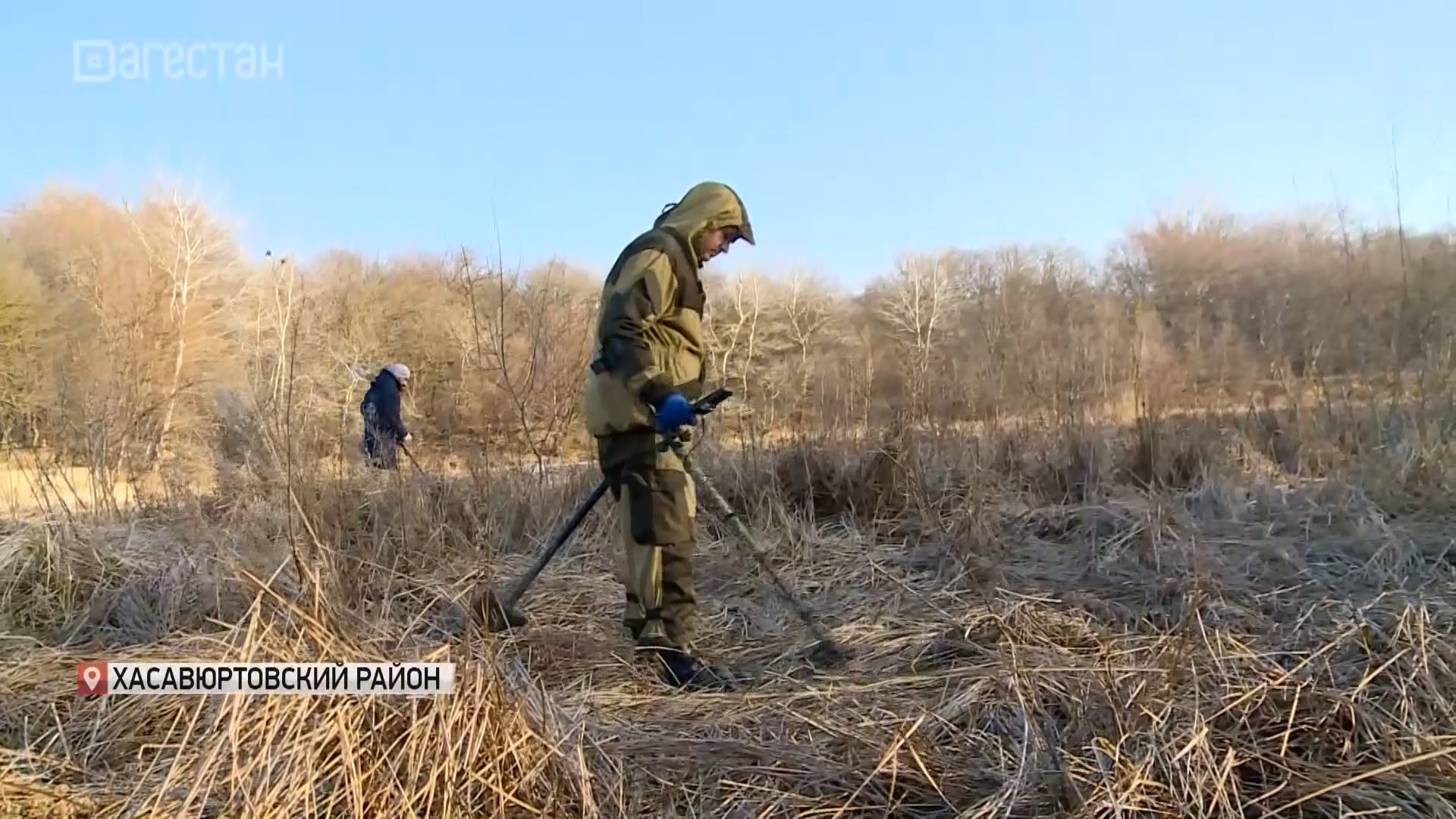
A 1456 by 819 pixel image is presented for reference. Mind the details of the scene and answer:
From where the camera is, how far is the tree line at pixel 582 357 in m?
4.69

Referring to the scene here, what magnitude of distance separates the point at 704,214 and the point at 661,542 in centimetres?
112

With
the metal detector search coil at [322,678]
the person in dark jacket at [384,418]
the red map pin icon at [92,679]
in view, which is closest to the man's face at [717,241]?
the metal detector search coil at [322,678]

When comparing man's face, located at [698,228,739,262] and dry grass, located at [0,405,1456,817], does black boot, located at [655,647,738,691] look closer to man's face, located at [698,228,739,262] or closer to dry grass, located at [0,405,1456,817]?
dry grass, located at [0,405,1456,817]

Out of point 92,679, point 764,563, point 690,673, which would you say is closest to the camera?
point 92,679

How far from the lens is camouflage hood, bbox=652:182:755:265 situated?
10.0ft

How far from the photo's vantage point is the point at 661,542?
292 centimetres

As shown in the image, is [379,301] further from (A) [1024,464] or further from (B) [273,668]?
(B) [273,668]

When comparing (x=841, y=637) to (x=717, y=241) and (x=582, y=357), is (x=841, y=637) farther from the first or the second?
(x=582, y=357)

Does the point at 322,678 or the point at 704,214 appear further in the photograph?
the point at 704,214

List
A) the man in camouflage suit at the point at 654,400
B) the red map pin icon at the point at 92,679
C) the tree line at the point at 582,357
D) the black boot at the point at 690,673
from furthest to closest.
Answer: the tree line at the point at 582,357 < the man in camouflage suit at the point at 654,400 < the black boot at the point at 690,673 < the red map pin icon at the point at 92,679

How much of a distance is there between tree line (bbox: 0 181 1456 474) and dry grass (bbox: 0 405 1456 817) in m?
0.47

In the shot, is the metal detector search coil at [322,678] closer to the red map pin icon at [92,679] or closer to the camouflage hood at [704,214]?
the red map pin icon at [92,679]

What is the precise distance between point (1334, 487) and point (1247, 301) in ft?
8.59

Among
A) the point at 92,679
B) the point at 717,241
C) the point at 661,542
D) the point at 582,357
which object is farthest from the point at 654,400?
the point at 582,357
